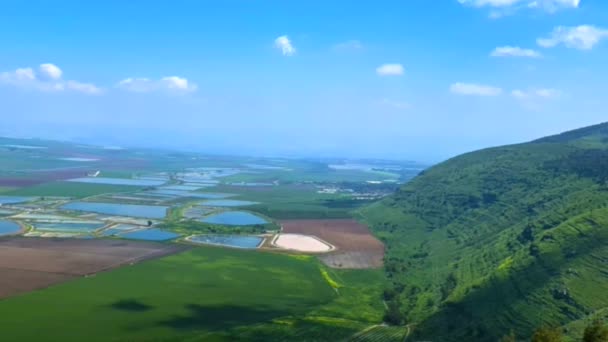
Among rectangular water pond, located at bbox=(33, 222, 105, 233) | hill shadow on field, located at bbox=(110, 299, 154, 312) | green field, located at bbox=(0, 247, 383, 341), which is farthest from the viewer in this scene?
rectangular water pond, located at bbox=(33, 222, 105, 233)

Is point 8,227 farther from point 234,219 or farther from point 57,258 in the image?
point 234,219

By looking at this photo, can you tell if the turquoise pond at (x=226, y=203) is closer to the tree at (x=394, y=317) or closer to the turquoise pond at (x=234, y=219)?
the turquoise pond at (x=234, y=219)

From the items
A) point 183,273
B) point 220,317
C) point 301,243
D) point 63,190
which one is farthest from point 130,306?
point 63,190

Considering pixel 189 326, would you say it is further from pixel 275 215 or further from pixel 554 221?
pixel 275 215

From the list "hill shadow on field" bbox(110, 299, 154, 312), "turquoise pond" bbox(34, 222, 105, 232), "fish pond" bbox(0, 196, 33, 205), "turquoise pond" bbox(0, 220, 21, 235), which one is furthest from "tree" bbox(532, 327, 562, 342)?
"fish pond" bbox(0, 196, 33, 205)

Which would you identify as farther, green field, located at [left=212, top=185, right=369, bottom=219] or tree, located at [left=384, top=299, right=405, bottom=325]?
green field, located at [left=212, top=185, right=369, bottom=219]

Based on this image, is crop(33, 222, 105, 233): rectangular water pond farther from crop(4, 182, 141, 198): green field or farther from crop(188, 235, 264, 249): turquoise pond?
crop(4, 182, 141, 198): green field

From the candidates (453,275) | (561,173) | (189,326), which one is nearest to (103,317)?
(189,326)

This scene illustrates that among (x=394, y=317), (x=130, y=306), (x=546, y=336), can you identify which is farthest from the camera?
(x=394, y=317)
